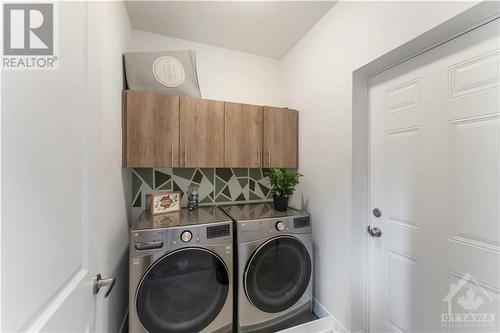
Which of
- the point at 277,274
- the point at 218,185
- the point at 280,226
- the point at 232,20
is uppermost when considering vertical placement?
the point at 232,20

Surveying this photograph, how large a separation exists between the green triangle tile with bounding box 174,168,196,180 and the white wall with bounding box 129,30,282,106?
852 millimetres

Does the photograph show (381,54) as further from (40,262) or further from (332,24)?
(40,262)

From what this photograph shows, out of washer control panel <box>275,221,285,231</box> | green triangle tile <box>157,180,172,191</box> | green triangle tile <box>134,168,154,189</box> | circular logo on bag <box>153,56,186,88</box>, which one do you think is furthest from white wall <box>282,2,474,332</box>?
green triangle tile <box>134,168,154,189</box>

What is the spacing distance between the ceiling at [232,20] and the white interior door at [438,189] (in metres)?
0.94

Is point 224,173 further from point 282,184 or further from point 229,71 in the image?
point 229,71

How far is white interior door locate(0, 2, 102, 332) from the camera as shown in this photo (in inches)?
16.5

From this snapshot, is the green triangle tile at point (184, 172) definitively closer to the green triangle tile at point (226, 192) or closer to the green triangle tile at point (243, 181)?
the green triangle tile at point (226, 192)

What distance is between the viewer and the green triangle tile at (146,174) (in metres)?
2.00

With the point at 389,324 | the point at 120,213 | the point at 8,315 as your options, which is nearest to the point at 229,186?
the point at 120,213

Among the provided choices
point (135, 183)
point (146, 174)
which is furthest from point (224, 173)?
point (135, 183)

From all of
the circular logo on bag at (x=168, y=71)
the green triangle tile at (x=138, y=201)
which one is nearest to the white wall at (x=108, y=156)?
the green triangle tile at (x=138, y=201)

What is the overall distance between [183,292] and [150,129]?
128 cm

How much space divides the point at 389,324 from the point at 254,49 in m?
2.82

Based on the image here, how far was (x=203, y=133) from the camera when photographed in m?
1.84
